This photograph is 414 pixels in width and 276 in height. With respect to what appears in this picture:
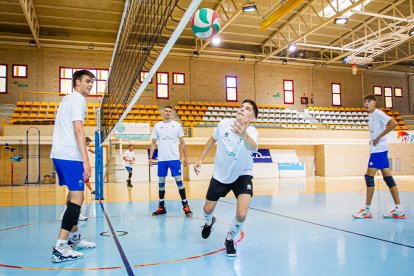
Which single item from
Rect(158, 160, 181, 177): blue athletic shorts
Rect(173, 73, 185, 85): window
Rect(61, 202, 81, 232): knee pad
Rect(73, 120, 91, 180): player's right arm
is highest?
Rect(173, 73, 185, 85): window

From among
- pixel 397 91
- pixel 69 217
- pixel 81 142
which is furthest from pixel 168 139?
pixel 397 91

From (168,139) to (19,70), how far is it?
53.5 feet

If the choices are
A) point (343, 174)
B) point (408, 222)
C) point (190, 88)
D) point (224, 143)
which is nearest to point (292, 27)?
point (190, 88)

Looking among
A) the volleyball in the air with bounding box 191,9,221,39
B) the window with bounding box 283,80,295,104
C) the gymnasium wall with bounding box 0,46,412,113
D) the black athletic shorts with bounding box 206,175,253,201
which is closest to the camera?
the black athletic shorts with bounding box 206,175,253,201

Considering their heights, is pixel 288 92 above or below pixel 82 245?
above

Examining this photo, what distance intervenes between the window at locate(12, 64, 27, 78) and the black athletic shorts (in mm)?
18581

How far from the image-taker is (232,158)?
12.8ft

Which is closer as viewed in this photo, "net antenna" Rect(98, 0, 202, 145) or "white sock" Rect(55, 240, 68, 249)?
"net antenna" Rect(98, 0, 202, 145)

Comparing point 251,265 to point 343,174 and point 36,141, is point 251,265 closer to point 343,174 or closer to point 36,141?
point 36,141

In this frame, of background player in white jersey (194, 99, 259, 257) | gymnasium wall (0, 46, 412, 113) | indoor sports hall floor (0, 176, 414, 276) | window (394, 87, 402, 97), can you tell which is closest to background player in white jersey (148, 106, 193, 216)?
indoor sports hall floor (0, 176, 414, 276)

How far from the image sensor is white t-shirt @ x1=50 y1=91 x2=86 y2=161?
3.69 meters

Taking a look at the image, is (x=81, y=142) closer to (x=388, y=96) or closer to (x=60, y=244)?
(x=60, y=244)

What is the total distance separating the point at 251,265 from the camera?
10.8 feet

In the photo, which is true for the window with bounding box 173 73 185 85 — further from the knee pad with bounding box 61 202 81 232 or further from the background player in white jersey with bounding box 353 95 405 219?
the knee pad with bounding box 61 202 81 232
